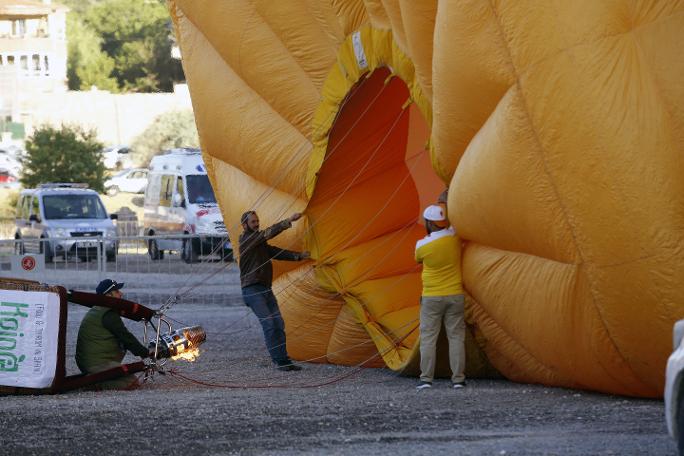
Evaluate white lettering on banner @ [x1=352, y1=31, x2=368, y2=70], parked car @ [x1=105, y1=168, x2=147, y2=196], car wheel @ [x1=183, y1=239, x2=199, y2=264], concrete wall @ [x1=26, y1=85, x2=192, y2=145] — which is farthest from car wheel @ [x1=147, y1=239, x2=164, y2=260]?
concrete wall @ [x1=26, y1=85, x2=192, y2=145]

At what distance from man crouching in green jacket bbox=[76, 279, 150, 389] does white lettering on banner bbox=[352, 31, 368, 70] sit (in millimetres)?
2927

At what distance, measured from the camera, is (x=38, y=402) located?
33.7 ft

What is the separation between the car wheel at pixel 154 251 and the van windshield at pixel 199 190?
26.5 ft

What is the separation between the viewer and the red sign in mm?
16500

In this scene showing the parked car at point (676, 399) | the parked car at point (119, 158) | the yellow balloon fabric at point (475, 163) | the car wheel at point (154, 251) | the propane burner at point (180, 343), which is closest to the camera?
the parked car at point (676, 399)

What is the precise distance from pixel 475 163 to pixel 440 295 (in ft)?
4.93

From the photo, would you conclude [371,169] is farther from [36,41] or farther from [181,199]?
[36,41]

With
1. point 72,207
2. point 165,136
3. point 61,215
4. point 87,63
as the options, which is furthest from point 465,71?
Answer: point 87,63

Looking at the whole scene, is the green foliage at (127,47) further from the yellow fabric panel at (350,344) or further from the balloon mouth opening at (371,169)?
the yellow fabric panel at (350,344)

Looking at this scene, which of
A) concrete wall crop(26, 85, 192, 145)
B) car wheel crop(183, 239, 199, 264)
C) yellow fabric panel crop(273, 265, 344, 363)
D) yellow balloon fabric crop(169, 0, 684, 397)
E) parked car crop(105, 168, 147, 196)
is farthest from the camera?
concrete wall crop(26, 85, 192, 145)

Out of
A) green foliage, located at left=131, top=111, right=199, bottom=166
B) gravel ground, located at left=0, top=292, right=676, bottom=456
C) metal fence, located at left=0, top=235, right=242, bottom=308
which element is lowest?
gravel ground, located at left=0, top=292, right=676, bottom=456

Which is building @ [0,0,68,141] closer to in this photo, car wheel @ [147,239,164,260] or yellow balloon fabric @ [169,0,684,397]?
car wheel @ [147,239,164,260]

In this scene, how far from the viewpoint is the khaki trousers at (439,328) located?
10.6 meters

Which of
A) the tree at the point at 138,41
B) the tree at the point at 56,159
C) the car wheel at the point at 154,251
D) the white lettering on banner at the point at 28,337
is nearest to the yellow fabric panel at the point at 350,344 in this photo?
the white lettering on banner at the point at 28,337
